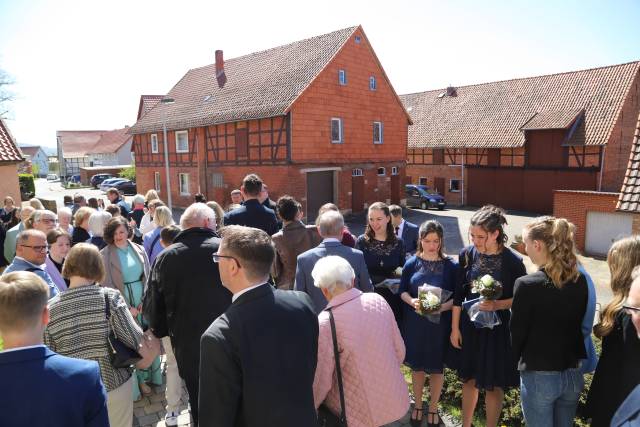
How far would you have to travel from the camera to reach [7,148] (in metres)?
16.5

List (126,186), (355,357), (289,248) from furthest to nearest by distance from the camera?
1. (126,186)
2. (289,248)
3. (355,357)

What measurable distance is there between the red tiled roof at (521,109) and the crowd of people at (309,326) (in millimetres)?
24734

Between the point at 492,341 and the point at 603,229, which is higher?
the point at 492,341

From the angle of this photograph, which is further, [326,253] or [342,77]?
[342,77]

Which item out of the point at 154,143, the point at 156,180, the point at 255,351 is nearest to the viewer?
the point at 255,351

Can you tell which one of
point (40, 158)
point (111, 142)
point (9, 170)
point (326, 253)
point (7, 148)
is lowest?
point (326, 253)

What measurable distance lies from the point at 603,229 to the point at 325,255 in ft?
49.0

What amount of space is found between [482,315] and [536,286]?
0.72m

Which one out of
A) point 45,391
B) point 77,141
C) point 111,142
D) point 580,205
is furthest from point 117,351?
point 77,141

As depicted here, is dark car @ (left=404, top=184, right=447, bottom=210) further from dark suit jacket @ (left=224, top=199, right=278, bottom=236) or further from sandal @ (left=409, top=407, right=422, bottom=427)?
sandal @ (left=409, top=407, right=422, bottom=427)

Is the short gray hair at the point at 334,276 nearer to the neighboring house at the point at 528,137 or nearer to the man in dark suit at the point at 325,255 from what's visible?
the man in dark suit at the point at 325,255

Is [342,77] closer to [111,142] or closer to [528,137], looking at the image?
→ [528,137]

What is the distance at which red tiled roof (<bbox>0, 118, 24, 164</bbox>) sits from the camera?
15880 mm

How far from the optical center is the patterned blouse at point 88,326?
10.6ft
